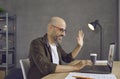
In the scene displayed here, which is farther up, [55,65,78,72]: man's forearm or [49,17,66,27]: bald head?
[49,17,66,27]: bald head

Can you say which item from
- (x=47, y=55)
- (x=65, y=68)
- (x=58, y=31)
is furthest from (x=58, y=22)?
(x=65, y=68)

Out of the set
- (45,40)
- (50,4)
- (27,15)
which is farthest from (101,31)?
(45,40)

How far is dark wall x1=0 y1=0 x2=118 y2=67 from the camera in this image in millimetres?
4785

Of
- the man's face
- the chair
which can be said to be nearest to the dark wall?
the man's face

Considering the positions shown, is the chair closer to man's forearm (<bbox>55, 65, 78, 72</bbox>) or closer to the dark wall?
man's forearm (<bbox>55, 65, 78, 72</bbox>)

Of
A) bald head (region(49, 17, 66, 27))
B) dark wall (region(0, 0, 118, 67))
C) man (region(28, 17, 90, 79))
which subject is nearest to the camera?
man (region(28, 17, 90, 79))

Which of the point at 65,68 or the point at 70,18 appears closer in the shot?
the point at 65,68

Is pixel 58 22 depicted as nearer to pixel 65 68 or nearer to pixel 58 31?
pixel 58 31

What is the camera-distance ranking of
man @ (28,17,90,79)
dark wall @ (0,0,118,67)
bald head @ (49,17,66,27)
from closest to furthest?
man @ (28,17,90,79), bald head @ (49,17,66,27), dark wall @ (0,0,118,67)

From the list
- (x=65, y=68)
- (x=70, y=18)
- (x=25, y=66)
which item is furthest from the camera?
(x=70, y=18)

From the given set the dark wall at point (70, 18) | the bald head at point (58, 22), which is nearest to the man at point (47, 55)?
the bald head at point (58, 22)

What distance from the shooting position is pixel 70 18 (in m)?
4.95

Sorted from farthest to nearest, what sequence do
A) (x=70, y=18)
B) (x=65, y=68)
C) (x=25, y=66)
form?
(x=70, y=18) → (x=25, y=66) → (x=65, y=68)

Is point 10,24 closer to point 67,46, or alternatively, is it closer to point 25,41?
point 25,41
